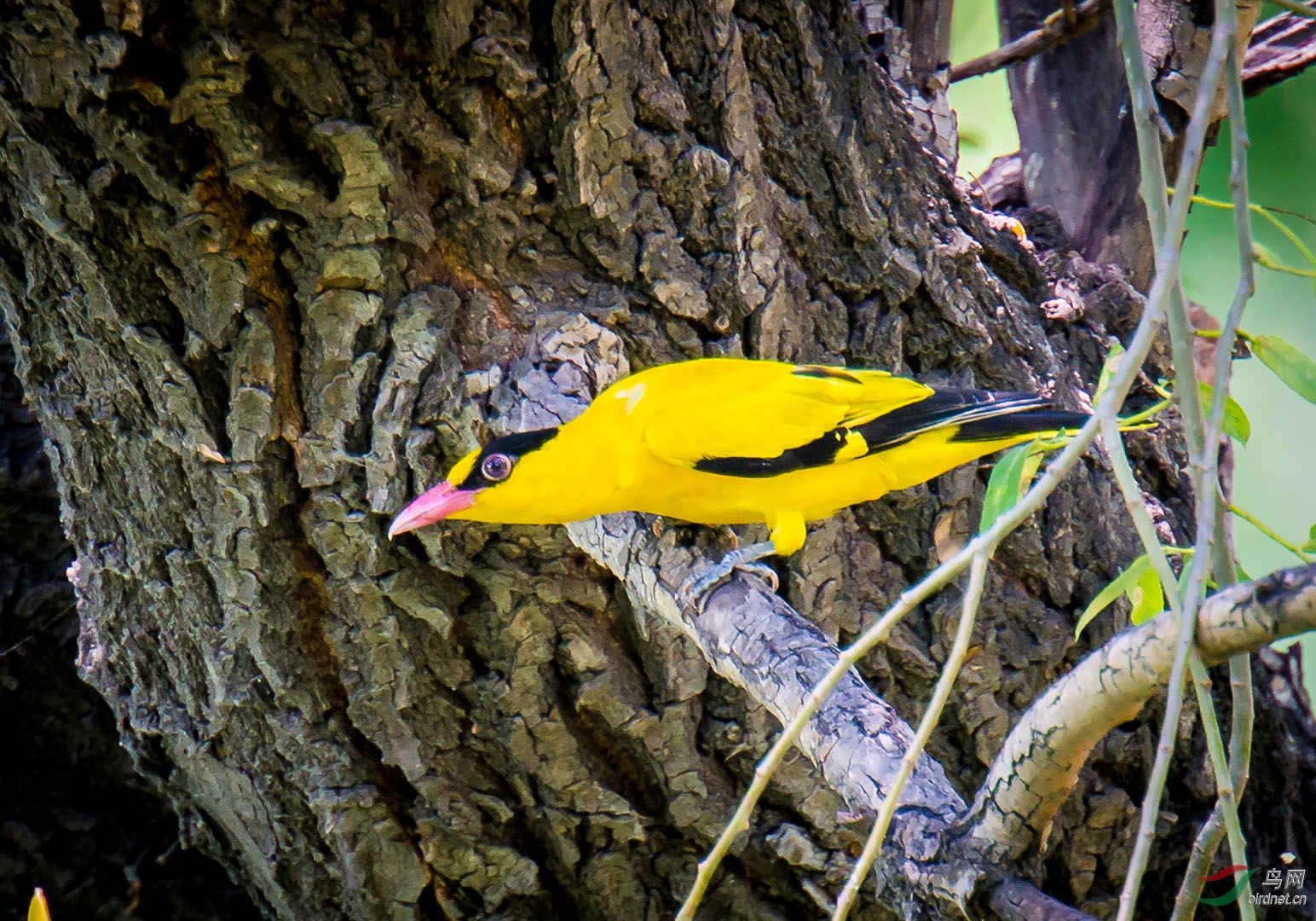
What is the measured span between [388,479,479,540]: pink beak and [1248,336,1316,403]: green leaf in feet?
4.25

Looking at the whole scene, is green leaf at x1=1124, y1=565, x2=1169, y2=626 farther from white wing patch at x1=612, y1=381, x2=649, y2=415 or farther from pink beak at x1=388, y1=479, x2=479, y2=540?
pink beak at x1=388, y1=479, x2=479, y2=540

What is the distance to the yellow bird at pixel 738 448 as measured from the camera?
6.43 feet

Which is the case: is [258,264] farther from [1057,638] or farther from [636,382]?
[1057,638]

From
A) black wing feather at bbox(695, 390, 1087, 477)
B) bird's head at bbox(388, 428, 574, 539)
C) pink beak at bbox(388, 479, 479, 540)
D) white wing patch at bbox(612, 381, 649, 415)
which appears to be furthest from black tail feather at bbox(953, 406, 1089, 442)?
pink beak at bbox(388, 479, 479, 540)

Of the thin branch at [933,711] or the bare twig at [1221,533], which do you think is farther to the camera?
the bare twig at [1221,533]

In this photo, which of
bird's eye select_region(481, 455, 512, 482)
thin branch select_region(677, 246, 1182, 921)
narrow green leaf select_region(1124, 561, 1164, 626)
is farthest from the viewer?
bird's eye select_region(481, 455, 512, 482)

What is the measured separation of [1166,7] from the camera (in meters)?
2.65

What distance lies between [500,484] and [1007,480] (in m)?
0.90

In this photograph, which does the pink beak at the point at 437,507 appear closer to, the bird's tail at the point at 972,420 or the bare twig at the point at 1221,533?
the bird's tail at the point at 972,420

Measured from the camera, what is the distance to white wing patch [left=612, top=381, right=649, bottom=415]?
2.00 m

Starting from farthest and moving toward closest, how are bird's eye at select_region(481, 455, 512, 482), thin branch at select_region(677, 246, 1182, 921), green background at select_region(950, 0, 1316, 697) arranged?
green background at select_region(950, 0, 1316, 697) → bird's eye at select_region(481, 455, 512, 482) → thin branch at select_region(677, 246, 1182, 921)

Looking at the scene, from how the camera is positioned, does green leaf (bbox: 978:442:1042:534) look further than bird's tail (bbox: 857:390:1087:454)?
No

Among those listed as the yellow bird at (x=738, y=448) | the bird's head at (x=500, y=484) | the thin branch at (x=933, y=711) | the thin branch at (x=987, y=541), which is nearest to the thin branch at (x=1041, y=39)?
the yellow bird at (x=738, y=448)

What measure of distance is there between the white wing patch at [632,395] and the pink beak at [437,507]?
1.08 ft
